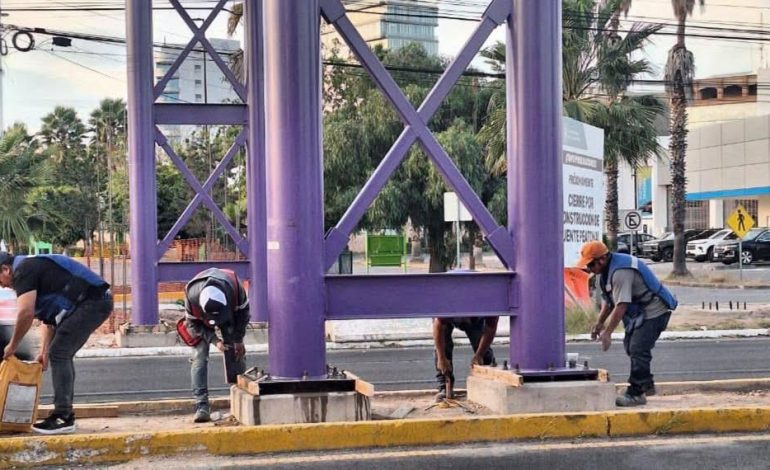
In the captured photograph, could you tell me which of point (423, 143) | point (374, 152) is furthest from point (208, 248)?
point (423, 143)

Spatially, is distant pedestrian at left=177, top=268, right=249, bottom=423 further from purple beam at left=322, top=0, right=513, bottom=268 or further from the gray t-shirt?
the gray t-shirt

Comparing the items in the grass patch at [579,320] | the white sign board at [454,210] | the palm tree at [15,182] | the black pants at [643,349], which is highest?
the palm tree at [15,182]

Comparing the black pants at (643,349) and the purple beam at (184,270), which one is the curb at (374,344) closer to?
the purple beam at (184,270)

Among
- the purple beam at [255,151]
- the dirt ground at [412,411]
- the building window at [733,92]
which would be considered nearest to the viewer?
the dirt ground at [412,411]

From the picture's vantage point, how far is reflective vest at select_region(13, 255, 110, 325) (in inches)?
265

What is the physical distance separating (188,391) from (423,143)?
4.46m

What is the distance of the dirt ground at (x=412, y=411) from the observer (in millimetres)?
7031

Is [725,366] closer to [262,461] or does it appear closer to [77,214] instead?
[262,461]

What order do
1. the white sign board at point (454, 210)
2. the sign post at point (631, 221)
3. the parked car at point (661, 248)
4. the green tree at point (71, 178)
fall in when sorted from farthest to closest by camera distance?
the green tree at point (71, 178) → the parked car at point (661, 248) → the sign post at point (631, 221) → the white sign board at point (454, 210)

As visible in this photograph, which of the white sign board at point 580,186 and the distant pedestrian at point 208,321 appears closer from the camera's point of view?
the distant pedestrian at point 208,321

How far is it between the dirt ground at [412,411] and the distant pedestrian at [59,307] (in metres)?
0.28

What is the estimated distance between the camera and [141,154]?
1415 centimetres

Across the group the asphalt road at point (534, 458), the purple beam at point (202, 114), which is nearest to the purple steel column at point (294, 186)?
the asphalt road at point (534, 458)

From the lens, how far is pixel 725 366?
39.4 feet
